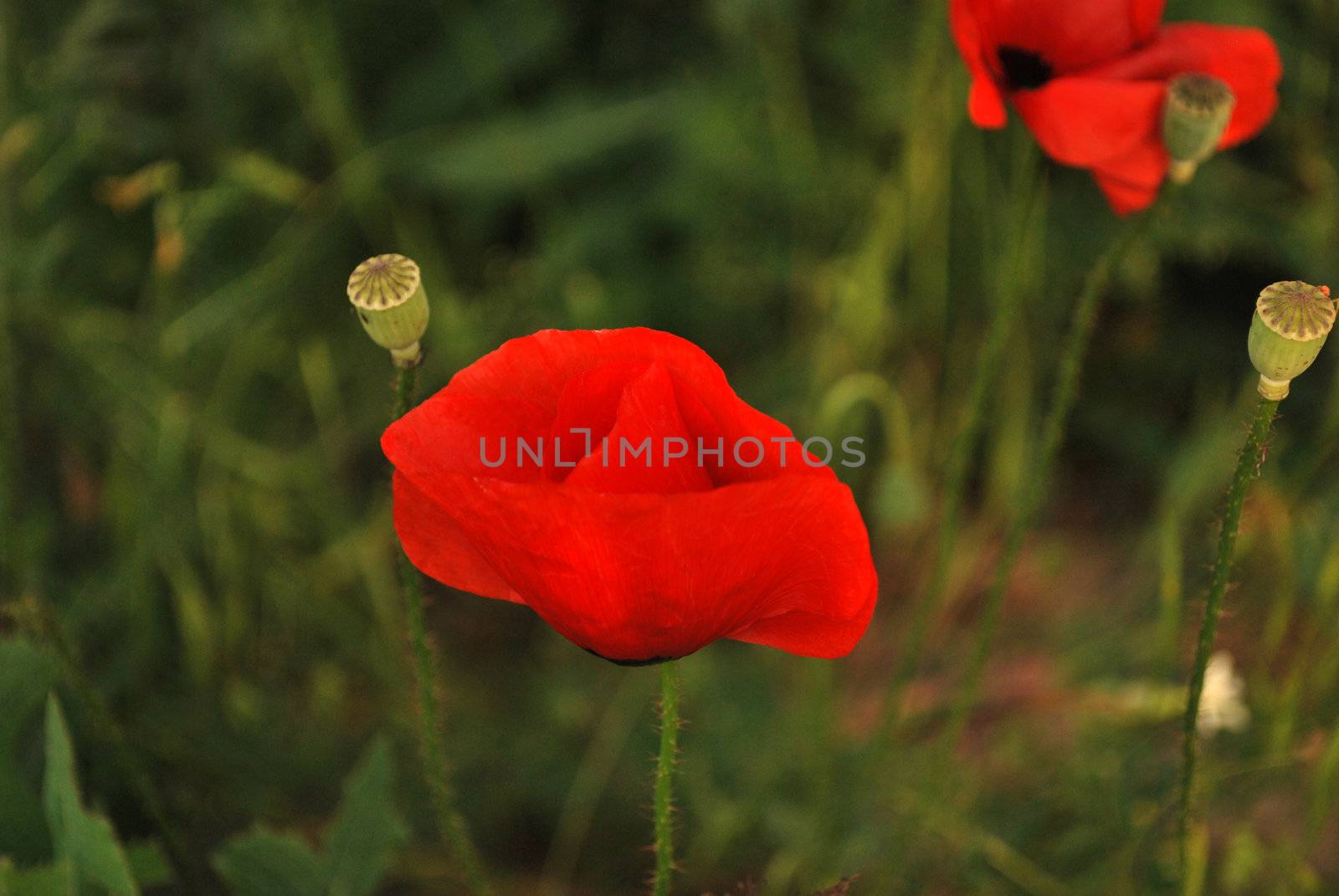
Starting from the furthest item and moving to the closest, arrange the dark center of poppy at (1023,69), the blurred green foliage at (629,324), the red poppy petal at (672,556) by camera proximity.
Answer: the blurred green foliage at (629,324) → the dark center of poppy at (1023,69) → the red poppy petal at (672,556)

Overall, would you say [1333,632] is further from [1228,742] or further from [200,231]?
[200,231]

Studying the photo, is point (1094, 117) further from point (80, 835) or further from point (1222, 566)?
point (80, 835)

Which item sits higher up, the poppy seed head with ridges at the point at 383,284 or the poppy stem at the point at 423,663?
the poppy seed head with ridges at the point at 383,284

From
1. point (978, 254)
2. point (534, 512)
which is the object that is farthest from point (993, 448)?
point (534, 512)

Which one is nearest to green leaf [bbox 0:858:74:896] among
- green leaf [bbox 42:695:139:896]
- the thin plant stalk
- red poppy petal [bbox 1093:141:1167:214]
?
green leaf [bbox 42:695:139:896]

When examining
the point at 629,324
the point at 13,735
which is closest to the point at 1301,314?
the point at 13,735

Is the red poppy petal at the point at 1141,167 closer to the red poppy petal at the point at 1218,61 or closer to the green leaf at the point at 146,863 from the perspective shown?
the red poppy petal at the point at 1218,61

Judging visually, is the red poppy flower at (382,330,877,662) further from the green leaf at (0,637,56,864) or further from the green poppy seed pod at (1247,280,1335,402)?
the green leaf at (0,637,56,864)

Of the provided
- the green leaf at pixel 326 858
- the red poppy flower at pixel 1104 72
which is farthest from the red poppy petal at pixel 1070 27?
the green leaf at pixel 326 858
